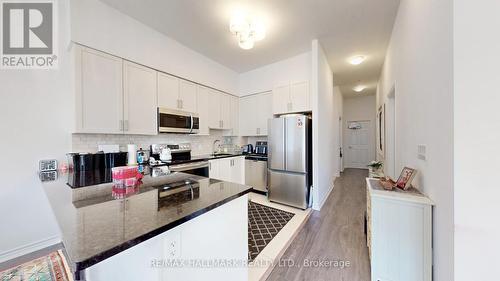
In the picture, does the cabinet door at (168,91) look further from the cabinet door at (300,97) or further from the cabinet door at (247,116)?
the cabinet door at (300,97)

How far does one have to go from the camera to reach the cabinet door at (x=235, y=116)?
14.4ft

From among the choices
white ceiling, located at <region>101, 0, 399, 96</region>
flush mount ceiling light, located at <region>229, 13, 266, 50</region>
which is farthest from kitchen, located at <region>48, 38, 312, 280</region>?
flush mount ceiling light, located at <region>229, 13, 266, 50</region>

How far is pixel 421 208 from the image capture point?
52.6 inches

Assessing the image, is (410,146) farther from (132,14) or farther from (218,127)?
(132,14)

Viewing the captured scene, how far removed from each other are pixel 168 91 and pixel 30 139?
5.51ft

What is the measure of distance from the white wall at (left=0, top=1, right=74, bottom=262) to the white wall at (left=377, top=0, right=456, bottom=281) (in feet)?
11.4

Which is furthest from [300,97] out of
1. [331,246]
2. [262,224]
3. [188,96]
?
[331,246]

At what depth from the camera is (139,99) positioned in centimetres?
261

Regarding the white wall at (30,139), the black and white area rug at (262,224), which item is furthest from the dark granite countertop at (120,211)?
the white wall at (30,139)

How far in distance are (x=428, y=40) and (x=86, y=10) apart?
3.48 meters

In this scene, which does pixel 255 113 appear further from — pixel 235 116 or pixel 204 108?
pixel 204 108

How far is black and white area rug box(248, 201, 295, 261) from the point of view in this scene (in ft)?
6.70

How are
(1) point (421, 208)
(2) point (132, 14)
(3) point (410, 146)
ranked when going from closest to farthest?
1. (1) point (421, 208)
2. (3) point (410, 146)
3. (2) point (132, 14)

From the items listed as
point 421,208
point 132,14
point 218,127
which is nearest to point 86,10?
point 132,14
